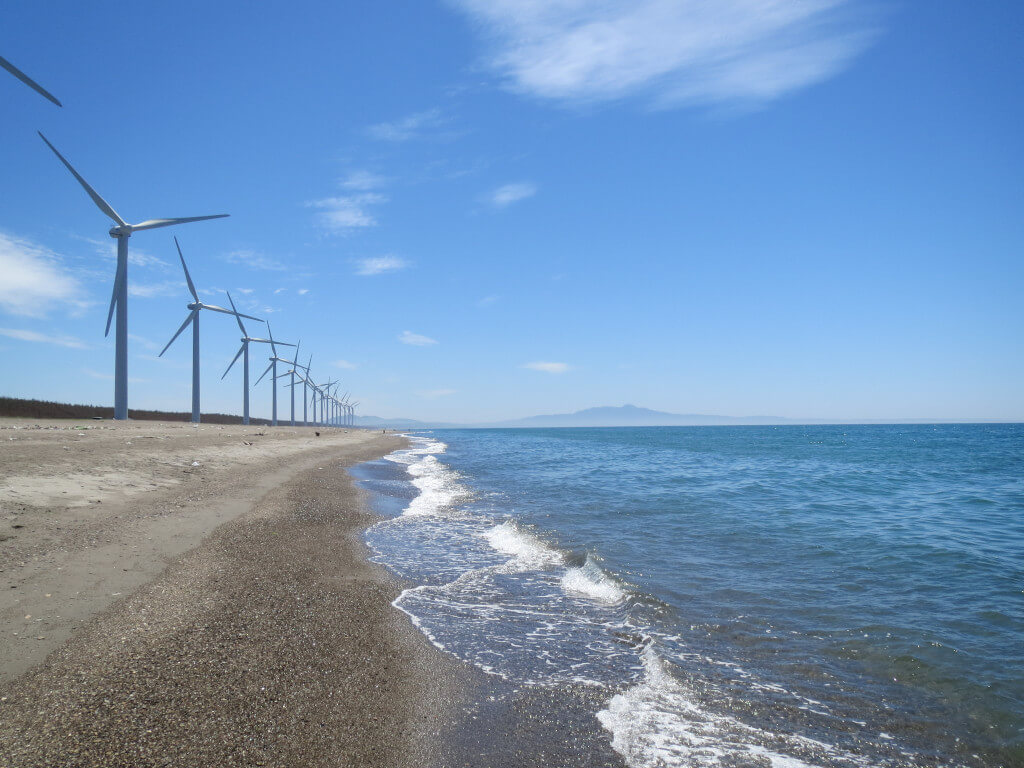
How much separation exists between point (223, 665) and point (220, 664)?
0.05 metres

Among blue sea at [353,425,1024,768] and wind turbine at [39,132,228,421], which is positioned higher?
wind turbine at [39,132,228,421]

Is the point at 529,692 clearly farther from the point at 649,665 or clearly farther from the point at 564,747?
the point at 649,665

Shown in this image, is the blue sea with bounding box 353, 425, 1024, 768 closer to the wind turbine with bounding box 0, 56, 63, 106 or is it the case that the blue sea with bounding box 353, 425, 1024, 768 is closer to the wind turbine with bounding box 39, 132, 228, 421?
the wind turbine with bounding box 0, 56, 63, 106

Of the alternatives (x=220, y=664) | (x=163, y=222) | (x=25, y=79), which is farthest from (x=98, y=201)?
(x=220, y=664)

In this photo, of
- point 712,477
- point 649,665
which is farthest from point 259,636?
point 712,477

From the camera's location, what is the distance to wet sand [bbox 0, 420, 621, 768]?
4590mm

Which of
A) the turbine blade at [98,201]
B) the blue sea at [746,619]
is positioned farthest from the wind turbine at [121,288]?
the blue sea at [746,619]

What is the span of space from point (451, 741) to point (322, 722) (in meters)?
1.22

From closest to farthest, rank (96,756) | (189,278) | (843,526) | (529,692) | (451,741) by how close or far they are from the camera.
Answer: (96,756) → (451,741) → (529,692) → (843,526) → (189,278)

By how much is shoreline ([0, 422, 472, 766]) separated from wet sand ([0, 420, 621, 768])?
0.8 inches

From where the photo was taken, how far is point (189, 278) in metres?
61.3

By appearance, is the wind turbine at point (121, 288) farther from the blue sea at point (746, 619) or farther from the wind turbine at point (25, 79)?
the blue sea at point (746, 619)

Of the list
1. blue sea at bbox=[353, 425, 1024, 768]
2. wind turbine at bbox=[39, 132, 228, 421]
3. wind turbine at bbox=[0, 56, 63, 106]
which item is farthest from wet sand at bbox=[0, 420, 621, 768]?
wind turbine at bbox=[39, 132, 228, 421]

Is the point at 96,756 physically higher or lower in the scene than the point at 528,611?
higher
